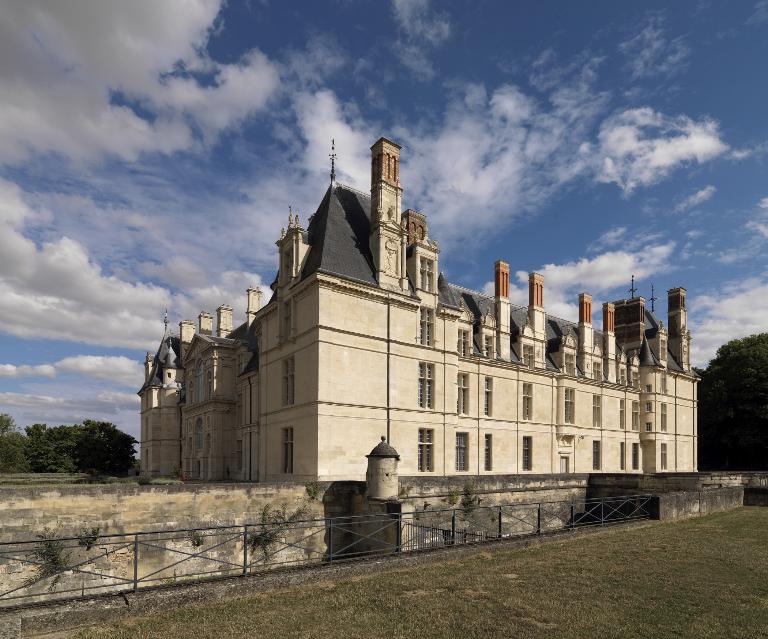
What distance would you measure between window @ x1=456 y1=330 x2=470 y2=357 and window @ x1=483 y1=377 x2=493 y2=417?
7.95 ft

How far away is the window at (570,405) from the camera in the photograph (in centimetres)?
3656

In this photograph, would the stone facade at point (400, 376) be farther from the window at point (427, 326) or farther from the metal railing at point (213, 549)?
the metal railing at point (213, 549)

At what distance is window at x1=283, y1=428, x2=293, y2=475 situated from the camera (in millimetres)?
23641

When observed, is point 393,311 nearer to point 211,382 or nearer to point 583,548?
point 583,548

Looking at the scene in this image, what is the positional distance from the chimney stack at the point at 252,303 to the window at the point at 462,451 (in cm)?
1793

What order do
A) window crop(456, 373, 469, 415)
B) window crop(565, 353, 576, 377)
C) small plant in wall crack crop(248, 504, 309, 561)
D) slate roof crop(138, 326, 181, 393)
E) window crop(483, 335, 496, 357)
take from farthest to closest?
1. slate roof crop(138, 326, 181, 393)
2. window crop(565, 353, 576, 377)
3. window crop(483, 335, 496, 357)
4. window crop(456, 373, 469, 415)
5. small plant in wall crack crop(248, 504, 309, 561)

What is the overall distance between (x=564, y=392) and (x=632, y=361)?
9.06 meters

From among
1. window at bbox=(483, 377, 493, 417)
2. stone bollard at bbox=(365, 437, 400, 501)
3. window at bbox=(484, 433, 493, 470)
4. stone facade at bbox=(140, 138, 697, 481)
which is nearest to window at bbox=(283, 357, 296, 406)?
stone facade at bbox=(140, 138, 697, 481)

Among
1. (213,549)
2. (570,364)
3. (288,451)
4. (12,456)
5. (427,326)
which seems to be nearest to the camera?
(213,549)

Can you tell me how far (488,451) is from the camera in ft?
102

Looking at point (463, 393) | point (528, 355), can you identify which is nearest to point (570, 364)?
point (528, 355)

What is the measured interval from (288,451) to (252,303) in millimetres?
18781

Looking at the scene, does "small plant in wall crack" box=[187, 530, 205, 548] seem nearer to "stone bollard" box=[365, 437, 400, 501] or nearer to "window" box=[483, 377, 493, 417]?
"stone bollard" box=[365, 437, 400, 501]

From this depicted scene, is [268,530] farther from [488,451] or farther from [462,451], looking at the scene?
[488,451]
